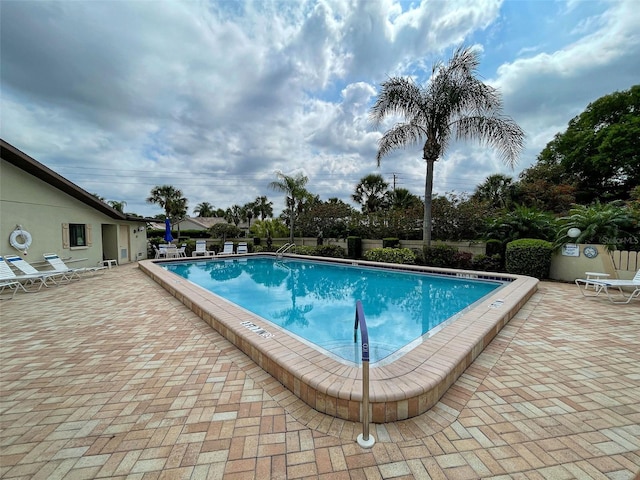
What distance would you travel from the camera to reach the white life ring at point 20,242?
28.8 feet

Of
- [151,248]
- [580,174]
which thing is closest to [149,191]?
[151,248]

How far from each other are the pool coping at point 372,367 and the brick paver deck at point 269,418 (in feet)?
0.38

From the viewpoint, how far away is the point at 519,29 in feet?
28.3

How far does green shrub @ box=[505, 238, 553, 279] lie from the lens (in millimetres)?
9062

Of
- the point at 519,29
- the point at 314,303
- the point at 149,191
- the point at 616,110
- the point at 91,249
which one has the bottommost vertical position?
the point at 314,303

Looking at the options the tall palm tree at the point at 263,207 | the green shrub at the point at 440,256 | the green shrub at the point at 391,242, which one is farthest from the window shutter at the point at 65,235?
the tall palm tree at the point at 263,207

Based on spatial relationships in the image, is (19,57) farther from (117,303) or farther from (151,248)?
(151,248)

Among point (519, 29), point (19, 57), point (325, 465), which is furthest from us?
point (519, 29)

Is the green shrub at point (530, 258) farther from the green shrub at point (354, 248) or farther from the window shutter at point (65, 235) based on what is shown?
the window shutter at point (65, 235)

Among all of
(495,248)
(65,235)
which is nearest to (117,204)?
Result: (65,235)

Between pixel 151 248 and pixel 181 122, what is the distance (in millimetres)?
8102

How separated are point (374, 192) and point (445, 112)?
17.3m

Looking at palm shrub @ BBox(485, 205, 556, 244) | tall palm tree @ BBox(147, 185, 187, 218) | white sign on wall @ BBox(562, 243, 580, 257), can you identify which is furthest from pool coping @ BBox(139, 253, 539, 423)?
tall palm tree @ BBox(147, 185, 187, 218)

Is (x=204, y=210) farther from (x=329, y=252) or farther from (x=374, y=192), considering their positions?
(x=329, y=252)
